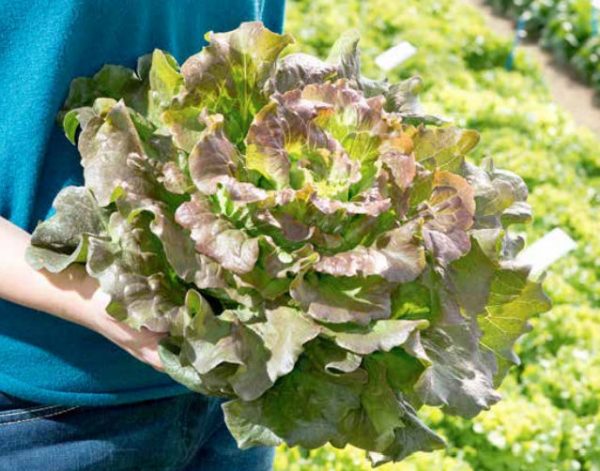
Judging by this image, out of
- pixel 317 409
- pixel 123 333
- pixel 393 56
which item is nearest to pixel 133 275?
pixel 123 333

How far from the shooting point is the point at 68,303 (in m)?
1.75

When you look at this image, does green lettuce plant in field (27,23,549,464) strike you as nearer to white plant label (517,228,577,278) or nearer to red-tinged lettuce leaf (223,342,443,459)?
red-tinged lettuce leaf (223,342,443,459)

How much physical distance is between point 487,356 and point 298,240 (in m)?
0.45

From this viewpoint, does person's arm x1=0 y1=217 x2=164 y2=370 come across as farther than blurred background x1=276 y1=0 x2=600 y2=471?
No

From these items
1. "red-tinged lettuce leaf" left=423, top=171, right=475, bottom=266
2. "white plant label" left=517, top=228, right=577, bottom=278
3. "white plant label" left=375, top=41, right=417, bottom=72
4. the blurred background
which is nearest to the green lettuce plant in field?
"red-tinged lettuce leaf" left=423, top=171, right=475, bottom=266

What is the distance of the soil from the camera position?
24.6ft

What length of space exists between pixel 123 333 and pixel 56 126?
14.6 inches

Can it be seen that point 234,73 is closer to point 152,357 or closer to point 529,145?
point 152,357

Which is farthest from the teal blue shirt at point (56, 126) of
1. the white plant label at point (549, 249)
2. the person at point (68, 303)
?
the white plant label at point (549, 249)

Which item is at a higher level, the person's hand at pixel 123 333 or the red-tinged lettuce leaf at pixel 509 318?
the red-tinged lettuce leaf at pixel 509 318

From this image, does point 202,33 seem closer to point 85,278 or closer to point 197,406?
point 85,278

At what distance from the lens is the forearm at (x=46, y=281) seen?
174 centimetres

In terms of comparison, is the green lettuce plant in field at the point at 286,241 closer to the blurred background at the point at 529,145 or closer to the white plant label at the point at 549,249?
the blurred background at the point at 529,145

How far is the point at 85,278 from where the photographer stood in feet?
5.74
